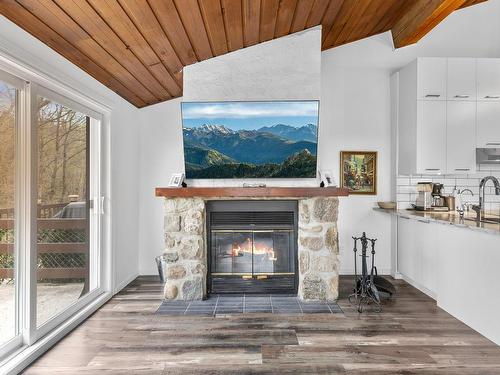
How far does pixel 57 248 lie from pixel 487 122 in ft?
15.0

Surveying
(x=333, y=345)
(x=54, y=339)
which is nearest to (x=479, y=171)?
(x=333, y=345)

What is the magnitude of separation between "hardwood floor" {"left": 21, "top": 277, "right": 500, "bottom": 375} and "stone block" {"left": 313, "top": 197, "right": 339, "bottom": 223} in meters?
0.86

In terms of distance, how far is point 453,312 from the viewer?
10.2ft

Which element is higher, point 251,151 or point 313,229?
point 251,151

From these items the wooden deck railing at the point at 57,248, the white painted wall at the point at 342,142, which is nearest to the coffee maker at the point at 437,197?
the white painted wall at the point at 342,142

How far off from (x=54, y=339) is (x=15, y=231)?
860 mm

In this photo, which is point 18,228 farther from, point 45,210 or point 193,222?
point 193,222

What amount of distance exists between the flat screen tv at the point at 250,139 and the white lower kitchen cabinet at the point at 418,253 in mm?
1342

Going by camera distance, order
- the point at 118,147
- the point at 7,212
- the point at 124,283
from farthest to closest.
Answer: the point at 124,283
the point at 118,147
the point at 7,212

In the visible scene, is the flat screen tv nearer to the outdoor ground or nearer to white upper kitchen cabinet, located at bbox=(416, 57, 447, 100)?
white upper kitchen cabinet, located at bbox=(416, 57, 447, 100)

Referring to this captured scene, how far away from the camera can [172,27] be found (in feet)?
8.75

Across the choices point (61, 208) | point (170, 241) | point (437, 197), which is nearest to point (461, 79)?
point (437, 197)

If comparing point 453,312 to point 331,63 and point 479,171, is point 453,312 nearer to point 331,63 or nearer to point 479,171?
point 479,171

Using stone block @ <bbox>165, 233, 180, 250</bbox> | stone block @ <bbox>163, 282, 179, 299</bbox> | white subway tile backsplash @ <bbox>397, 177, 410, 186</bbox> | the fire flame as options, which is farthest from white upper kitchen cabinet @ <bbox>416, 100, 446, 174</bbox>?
stone block @ <bbox>163, 282, 179, 299</bbox>
